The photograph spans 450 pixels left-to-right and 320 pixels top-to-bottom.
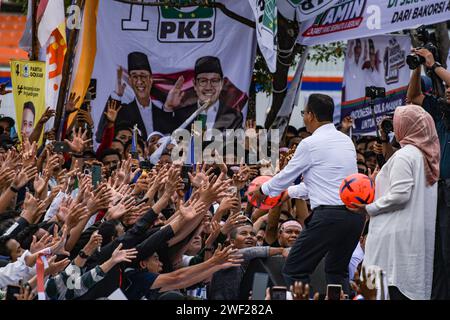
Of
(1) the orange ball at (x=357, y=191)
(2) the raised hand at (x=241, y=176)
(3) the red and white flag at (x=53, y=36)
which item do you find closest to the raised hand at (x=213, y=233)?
(2) the raised hand at (x=241, y=176)

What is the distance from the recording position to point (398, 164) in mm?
8148

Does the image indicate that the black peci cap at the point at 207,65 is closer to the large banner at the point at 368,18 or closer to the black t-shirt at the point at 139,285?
the large banner at the point at 368,18

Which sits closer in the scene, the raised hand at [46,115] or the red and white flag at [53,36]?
the raised hand at [46,115]

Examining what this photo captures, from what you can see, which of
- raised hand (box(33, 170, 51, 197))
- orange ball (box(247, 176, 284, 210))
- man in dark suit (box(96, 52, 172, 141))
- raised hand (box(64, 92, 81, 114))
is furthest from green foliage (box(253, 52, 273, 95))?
orange ball (box(247, 176, 284, 210))

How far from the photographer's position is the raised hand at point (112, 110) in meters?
15.5

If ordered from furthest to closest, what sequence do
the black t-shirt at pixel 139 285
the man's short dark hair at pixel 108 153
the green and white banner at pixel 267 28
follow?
the green and white banner at pixel 267 28 < the man's short dark hair at pixel 108 153 < the black t-shirt at pixel 139 285

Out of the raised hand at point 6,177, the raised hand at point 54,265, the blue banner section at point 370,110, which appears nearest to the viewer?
the raised hand at point 54,265

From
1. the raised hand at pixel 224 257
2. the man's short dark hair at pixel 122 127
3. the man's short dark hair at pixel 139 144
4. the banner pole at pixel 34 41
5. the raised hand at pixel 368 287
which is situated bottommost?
the raised hand at pixel 224 257

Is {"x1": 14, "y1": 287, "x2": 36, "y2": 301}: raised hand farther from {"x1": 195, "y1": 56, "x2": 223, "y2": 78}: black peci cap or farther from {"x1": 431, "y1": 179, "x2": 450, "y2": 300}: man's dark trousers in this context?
{"x1": 195, "y1": 56, "x2": 223, "y2": 78}: black peci cap

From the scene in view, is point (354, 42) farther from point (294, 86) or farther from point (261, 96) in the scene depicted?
point (261, 96)

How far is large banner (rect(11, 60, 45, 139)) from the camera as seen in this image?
14555 millimetres

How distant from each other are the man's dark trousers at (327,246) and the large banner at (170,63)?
6613 mm
